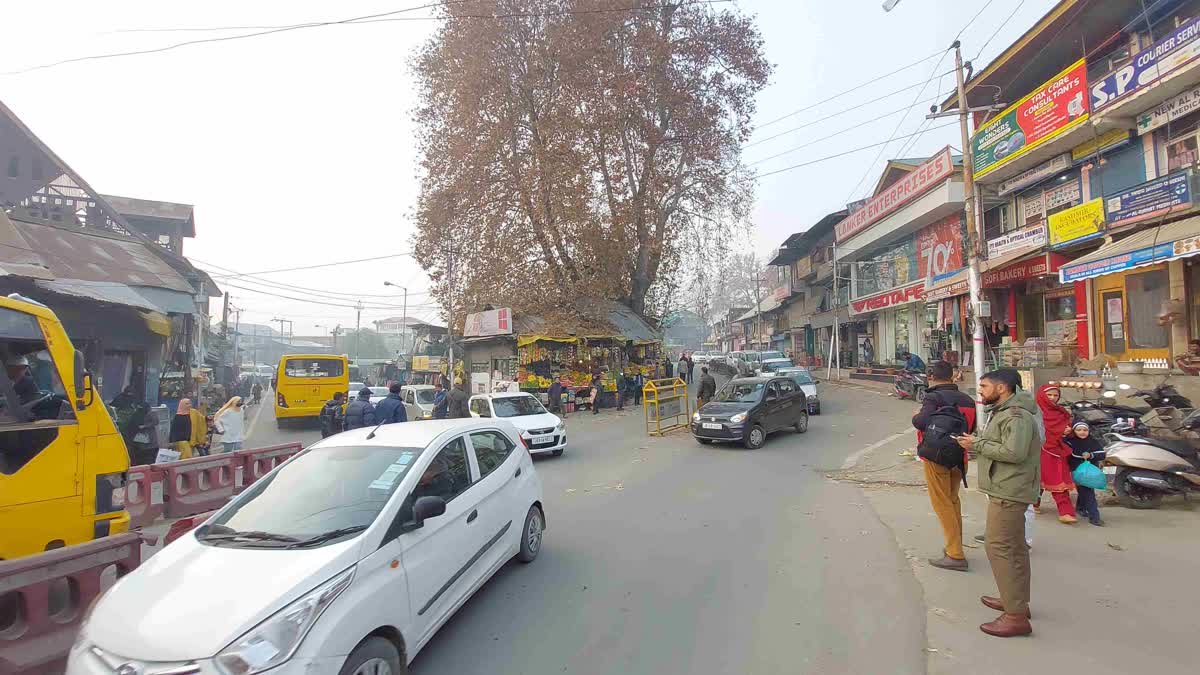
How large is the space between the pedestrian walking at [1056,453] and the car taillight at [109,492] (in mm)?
8537

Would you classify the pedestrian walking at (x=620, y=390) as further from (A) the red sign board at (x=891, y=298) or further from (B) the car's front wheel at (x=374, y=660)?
(B) the car's front wheel at (x=374, y=660)

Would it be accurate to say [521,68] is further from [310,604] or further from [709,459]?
[310,604]

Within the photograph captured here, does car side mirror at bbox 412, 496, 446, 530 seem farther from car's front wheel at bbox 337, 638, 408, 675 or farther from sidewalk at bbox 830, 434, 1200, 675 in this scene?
sidewalk at bbox 830, 434, 1200, 675

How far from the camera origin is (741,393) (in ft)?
44.4

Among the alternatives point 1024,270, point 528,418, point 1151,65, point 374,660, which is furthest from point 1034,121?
point 374,660

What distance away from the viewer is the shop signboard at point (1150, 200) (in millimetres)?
12930

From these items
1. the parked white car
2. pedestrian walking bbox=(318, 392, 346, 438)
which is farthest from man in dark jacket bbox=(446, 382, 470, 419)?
the parked white car

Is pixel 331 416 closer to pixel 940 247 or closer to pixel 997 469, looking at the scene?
pixel 997 469

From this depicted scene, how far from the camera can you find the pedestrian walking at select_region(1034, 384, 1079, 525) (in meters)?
6.11

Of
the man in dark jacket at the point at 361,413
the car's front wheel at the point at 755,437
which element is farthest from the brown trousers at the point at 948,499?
→ the man in dark jacket at the point at 361,413

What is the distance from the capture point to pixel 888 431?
14070 mm

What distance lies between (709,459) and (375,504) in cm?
858

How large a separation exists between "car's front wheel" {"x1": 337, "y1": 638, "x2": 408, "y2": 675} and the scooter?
7888 mm

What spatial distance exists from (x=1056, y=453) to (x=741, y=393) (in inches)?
295
